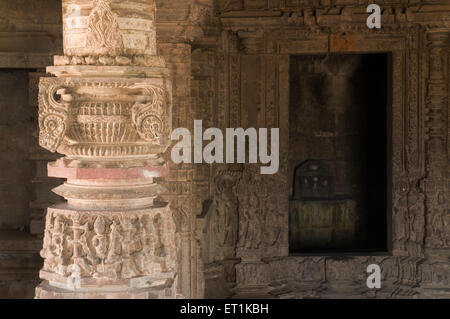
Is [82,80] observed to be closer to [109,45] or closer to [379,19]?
[109,45]

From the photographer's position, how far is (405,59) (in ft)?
28.9

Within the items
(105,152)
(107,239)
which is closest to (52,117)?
(105,152)

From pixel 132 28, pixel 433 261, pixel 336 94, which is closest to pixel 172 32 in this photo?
pixel 132 28

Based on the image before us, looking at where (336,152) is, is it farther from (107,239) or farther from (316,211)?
(107,239)

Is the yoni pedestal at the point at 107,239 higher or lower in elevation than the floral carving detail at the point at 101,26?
lower

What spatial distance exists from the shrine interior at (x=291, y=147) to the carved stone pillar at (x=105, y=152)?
2087 mm

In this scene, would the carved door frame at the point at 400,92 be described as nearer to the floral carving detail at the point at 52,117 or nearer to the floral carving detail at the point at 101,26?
the floral carving detail at the point at 101,26

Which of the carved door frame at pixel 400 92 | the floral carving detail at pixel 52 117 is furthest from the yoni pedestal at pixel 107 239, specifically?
the carved door frame at pixel 400 92

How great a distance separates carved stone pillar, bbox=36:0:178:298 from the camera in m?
4.00

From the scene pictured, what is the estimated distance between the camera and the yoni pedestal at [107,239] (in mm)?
3990

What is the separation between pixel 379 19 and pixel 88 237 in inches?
216

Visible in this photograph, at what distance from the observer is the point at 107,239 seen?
4.00m

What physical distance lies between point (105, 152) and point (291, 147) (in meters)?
5.53

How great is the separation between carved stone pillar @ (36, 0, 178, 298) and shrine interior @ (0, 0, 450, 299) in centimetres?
209
